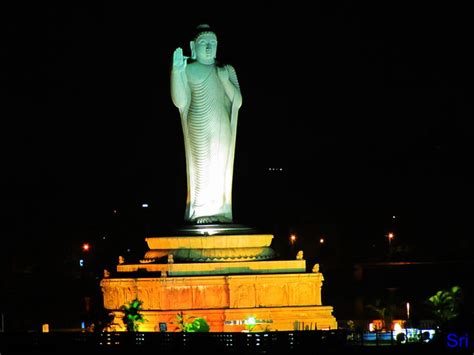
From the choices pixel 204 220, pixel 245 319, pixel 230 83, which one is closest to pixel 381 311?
pixel 245 319

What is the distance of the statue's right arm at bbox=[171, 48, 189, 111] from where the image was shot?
32469 millimetres

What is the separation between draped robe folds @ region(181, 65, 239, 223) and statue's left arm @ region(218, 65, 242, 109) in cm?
2

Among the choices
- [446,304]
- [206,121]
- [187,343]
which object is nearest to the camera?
[187,343]

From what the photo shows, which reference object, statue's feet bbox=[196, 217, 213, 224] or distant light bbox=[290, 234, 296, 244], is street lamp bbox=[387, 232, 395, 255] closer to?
distant light bbox=[290, 234, 296, 244]

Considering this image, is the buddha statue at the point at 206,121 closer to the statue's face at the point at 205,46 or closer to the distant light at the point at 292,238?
the statue's face at the point at 205,46

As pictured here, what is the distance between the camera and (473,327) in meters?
20.9

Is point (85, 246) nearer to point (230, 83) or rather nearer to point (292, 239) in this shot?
point (292, 239)

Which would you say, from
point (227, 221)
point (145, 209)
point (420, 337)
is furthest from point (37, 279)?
point (420, 337)

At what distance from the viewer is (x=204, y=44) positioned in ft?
107

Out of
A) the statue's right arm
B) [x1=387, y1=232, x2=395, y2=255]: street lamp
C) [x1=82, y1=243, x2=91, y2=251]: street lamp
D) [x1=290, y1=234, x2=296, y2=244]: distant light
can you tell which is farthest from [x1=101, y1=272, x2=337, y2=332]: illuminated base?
[x1=387, y1=232, x2=395, y2=255]: street lamp

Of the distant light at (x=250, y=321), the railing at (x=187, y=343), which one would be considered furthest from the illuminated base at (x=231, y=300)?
the railing at (x=187, y=343)

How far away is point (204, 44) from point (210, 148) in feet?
7.59

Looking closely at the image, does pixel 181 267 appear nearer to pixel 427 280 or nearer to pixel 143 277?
pixel 143 277

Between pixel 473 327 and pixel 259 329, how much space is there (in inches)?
396
